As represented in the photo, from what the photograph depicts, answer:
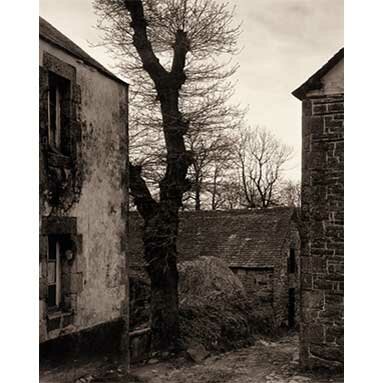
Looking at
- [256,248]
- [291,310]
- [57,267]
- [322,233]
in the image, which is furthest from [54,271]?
[291,310]

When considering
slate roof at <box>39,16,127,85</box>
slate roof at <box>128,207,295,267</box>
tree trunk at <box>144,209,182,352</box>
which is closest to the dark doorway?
slate roof at <box>128,207,295,267</box>

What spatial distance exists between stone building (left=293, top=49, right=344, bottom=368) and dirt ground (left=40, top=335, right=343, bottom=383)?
1.81ft

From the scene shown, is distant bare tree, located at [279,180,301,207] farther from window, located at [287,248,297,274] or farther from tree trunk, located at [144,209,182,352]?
tree trunk, located at [144,209,182,352]

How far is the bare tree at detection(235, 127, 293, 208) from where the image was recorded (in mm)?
13625

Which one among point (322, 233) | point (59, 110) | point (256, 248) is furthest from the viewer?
point (256, 248)

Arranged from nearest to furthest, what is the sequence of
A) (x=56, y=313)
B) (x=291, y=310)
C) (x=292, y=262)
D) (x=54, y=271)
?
(x=56, y=313)
(x=54, y=271)
(x=291, y=310)
(x=292, y=262)

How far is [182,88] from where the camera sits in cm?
1195

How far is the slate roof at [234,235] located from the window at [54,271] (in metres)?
8.27

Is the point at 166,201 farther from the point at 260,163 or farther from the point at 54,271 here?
the point at 260,163

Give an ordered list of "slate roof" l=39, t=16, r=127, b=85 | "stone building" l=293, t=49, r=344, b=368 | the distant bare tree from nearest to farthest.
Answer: "slate roof" l=39, t=16, r=127, b=85 < "stone building" l=293, t=49, r=344, b=368 < the distant bare tree

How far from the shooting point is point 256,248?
55.8 ft

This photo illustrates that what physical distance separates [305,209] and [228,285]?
5.25 m

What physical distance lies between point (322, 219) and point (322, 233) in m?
0.20
